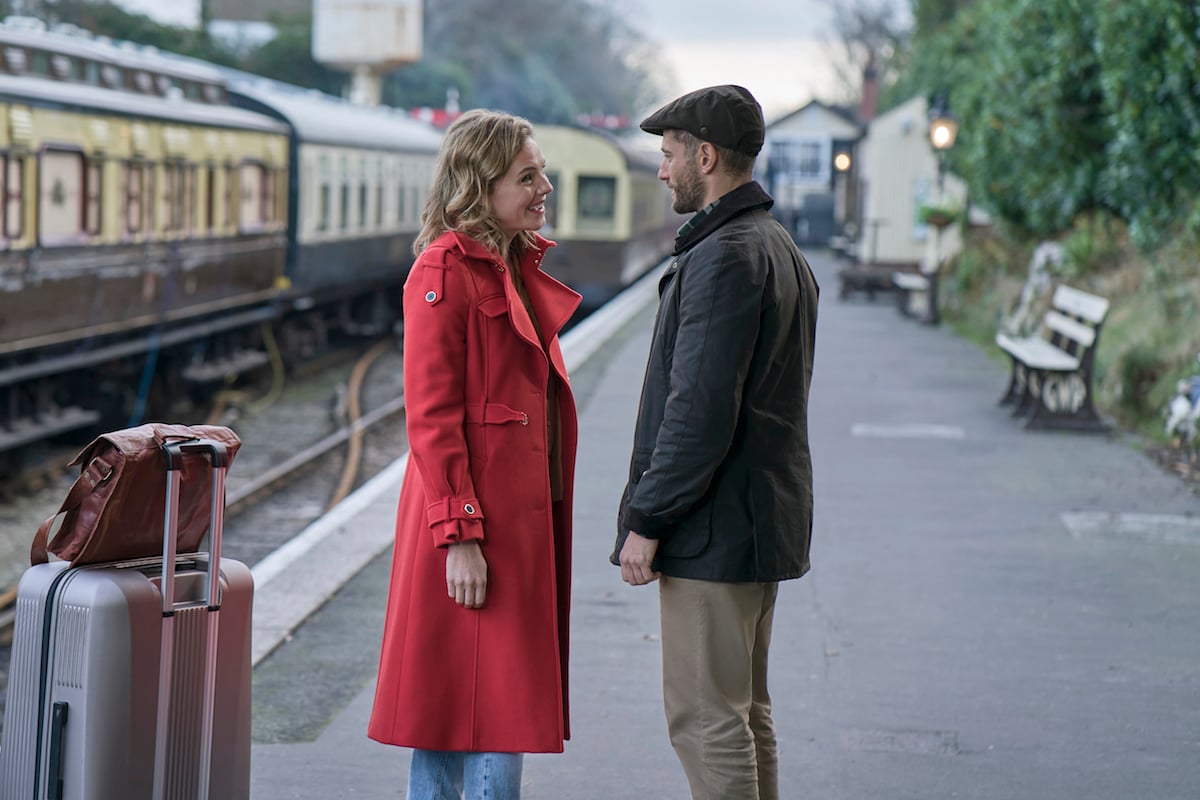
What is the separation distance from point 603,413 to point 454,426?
977 centimetres

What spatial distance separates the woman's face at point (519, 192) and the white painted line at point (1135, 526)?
5.49 m

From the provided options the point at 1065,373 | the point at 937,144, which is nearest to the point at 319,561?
the point at 1065,373

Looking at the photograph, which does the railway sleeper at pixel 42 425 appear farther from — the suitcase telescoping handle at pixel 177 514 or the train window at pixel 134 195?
the suitcase telescoping handle at pixel 177 514

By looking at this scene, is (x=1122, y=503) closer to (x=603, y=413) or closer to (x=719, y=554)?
(x=603, y=413)

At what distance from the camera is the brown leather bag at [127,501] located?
365 centimetres

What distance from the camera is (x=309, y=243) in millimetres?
21266

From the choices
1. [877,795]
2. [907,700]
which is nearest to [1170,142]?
[907,700]

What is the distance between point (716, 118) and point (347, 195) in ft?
65.8

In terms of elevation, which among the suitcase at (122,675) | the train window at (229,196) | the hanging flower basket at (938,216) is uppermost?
the hanging flower basket at (938,216)

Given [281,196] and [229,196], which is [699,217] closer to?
[229,196]

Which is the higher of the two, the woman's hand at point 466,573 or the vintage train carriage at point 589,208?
the vintage train carriage at point 589,208

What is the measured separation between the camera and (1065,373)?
41.0 feet

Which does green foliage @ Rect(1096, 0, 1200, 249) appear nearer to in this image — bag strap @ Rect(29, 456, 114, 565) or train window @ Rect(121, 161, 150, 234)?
train window @ Rect(121, 161, 150, 234)

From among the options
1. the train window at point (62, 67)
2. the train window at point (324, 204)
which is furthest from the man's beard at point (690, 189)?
the train window at point (324, 204)
